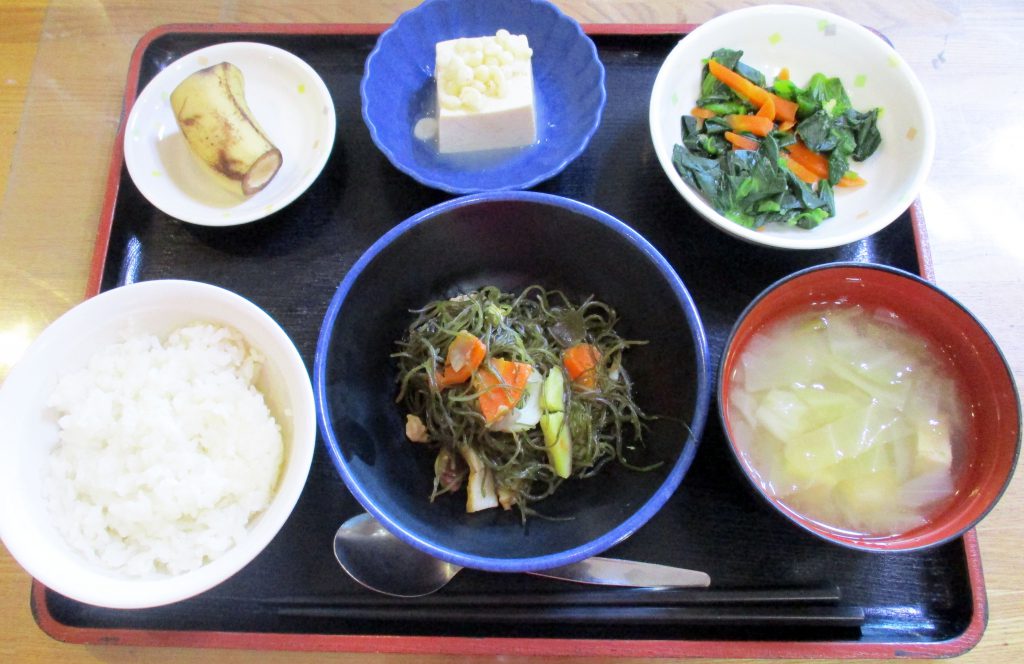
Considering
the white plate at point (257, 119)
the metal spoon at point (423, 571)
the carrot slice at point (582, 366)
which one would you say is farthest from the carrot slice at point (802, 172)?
the white plate at point (257, 119)

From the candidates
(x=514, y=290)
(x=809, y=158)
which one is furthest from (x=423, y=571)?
(x=809, y=158)

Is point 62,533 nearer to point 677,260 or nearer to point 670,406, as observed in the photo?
point 670,406

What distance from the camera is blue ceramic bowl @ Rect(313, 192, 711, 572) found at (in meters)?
1.32

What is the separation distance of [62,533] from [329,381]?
602 mm

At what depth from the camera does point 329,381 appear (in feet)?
4.56

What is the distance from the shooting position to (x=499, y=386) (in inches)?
57.2

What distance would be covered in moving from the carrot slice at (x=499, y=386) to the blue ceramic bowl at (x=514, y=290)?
229mm

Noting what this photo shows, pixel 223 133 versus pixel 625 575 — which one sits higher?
pixel 223 133

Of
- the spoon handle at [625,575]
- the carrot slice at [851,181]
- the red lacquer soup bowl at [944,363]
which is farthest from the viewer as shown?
the carrot slice at [851,181]

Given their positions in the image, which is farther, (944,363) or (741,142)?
(741,142)

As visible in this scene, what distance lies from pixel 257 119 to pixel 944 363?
6.19 feet

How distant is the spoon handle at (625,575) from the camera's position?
1.41 metres

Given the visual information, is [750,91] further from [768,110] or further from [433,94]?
[433,94]

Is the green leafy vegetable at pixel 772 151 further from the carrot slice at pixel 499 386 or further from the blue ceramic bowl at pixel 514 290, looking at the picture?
the carrot slice at pixel 499 386
